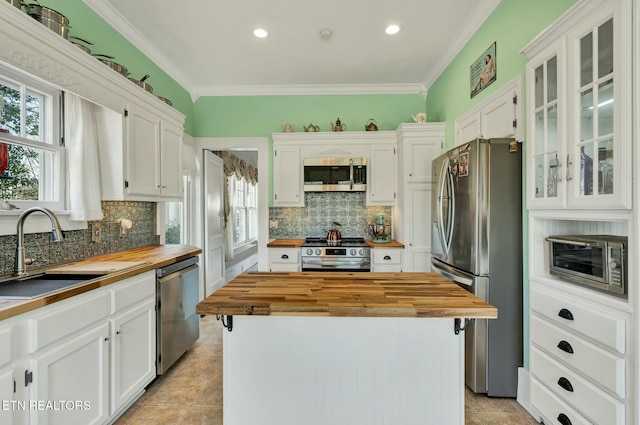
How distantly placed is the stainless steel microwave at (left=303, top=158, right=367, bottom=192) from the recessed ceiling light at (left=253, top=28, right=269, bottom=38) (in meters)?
1.47

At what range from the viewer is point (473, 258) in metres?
2.16

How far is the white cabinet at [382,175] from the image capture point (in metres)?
3.80

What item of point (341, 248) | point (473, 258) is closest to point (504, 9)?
point (473, 258)

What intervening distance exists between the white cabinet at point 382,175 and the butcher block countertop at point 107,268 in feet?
7.29

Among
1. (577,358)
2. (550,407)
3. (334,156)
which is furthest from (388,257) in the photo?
(577,358)

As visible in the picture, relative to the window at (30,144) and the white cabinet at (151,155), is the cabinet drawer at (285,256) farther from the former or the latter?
the window at (30,144)

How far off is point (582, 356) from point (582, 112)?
4.01 ft

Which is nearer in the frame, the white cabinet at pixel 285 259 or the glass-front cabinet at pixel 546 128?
the glass-front cabinet at pixel 546 128

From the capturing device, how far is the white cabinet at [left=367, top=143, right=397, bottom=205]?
149 inches

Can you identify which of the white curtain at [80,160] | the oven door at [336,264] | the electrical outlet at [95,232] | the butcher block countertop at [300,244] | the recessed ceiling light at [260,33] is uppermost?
the recessed ceiling light at [260,33]

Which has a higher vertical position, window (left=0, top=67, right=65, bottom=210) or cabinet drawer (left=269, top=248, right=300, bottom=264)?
window (left=0, top=67, right=65, bottom=210)

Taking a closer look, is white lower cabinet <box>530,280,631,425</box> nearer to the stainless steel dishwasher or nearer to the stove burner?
the stove burner

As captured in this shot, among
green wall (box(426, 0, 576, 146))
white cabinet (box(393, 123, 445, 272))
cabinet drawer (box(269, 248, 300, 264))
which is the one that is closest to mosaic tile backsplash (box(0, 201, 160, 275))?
cabinet drawer (box(269, 248, 300, 264))

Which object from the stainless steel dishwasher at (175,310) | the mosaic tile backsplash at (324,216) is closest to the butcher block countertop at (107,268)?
the stainless steel dishwasher at (175,310)
